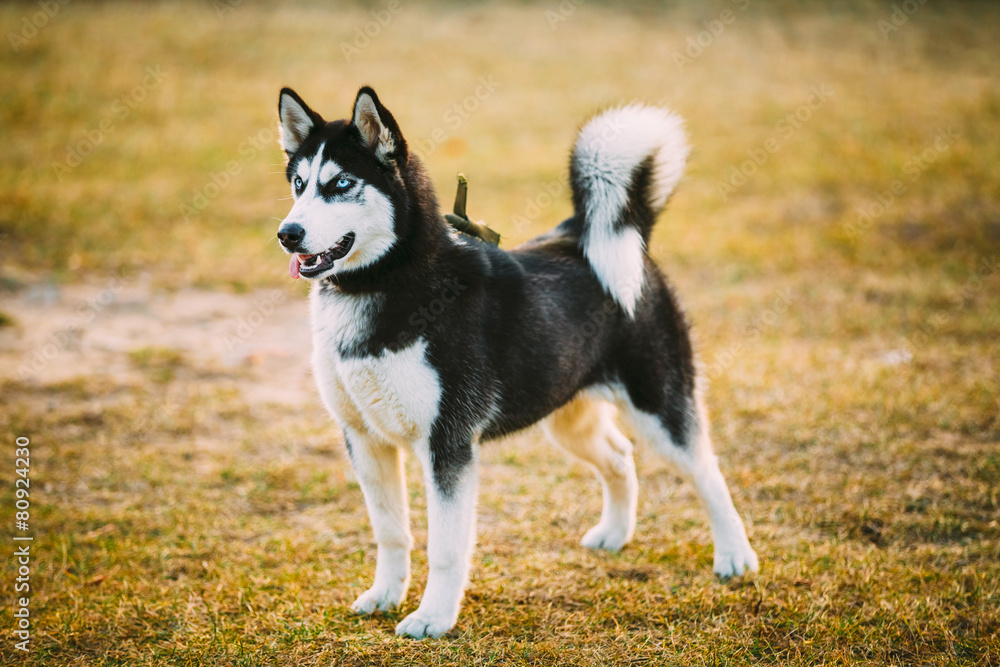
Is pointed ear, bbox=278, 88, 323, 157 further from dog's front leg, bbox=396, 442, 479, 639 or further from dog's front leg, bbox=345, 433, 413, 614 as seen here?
dog's front leg, bbox=396, 442, 479, 639

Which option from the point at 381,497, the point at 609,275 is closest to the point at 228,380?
the point at 381,497

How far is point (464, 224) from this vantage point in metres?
3.55

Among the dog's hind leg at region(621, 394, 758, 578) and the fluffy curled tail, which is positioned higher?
the fluffy curled tail

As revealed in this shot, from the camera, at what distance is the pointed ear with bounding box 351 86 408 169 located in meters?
2.94

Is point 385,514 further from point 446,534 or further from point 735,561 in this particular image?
point 735,561

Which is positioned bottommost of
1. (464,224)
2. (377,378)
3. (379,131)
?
(377,378)

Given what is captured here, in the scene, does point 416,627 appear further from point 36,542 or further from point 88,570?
point 36,542

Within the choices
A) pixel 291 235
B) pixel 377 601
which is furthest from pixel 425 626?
pixel 291 235

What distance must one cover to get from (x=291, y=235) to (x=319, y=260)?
0.15 meters

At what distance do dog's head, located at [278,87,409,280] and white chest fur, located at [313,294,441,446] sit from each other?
0.21 meters

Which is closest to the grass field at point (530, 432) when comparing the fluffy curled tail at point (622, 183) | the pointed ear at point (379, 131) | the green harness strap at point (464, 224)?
the fluffy curled tail at point (622, 183)

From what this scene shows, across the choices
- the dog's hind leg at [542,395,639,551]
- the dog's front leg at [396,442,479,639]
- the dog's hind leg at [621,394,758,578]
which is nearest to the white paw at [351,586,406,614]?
the dog's front leg at [396,442,479,639]

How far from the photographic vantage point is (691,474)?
377 centimetres

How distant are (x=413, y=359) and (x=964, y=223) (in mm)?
8129
